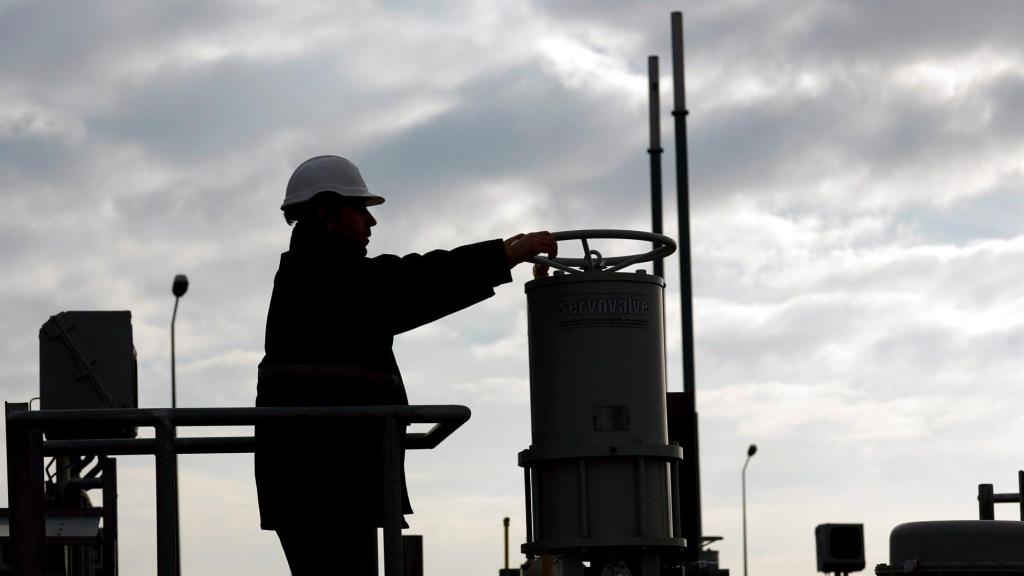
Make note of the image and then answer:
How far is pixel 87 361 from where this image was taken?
18.4 metres

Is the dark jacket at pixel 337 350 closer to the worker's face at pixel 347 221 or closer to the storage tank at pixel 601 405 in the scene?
the worker's face at pixel 347 221

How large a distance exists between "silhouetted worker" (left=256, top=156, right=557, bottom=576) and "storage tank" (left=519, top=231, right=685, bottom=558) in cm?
172

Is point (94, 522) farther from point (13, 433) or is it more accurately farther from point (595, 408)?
point (13, 433)

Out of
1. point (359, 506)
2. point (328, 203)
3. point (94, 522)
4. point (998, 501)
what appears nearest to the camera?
point (359, 506)

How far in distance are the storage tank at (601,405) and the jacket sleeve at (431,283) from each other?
1800 millimetres

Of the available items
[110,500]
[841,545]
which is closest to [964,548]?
[841,545]

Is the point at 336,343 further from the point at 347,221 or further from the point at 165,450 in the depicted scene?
the point at 165,450

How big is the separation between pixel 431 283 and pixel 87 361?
→ 13.5m

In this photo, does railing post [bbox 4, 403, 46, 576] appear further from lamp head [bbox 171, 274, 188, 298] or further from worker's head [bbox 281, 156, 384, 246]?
lamp head [bbox 171, 274, 188, 298]

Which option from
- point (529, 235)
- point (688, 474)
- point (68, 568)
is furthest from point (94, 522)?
point (529, 235)

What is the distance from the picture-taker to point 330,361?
5.58 m

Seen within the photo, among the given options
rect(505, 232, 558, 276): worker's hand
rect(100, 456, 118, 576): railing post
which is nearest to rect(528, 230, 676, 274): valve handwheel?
rect(505, 232, 558, 276): worker's hand

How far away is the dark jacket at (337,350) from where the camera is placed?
5.41m

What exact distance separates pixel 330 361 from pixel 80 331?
45.3ft
